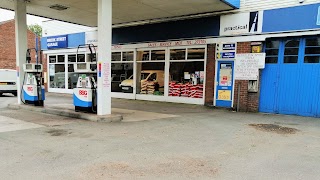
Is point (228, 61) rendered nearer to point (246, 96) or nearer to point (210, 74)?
point (210, 74)

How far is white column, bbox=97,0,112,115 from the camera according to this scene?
853 centimetres

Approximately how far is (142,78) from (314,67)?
834 centimetres

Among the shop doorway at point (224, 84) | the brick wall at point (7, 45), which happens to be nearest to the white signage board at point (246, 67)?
the shop doorway at point (224, 84)

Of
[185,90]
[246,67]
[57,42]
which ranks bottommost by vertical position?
[185,90]

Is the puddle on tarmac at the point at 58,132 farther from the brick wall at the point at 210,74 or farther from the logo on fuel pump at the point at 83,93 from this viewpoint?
the brick wall at the point at 210,74

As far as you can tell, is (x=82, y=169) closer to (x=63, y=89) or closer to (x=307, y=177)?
(x=307, y=177)

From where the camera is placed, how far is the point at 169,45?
13633mm

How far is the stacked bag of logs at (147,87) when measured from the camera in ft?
48.0

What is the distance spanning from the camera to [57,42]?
18.7 m

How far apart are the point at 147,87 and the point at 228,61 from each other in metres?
4.84

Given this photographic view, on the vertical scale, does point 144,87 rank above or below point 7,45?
below

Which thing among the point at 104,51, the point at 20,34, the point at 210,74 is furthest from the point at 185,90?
the point at 20,34

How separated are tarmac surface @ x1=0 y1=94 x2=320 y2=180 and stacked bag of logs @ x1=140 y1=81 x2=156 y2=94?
5.25 meters

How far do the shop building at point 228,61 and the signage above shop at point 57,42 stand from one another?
14.2ft
